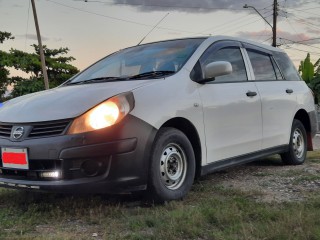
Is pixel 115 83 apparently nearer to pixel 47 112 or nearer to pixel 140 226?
pixel 47 112

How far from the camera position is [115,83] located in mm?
4371

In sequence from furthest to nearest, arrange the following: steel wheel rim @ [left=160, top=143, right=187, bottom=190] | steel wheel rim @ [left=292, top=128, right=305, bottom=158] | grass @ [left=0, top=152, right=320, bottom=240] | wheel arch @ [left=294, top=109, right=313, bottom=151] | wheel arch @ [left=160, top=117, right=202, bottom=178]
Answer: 1. wheel arch @ [left=294, top=109, right=313, bottom=151]
2. steel wheel rim @ [left=292, top=128, right=305, bottom=158]
3. wheel arch @ [left=160, top=117, right=202, bottom=178]
4. steel wheel rim @ [left=160, top=143, right=187, bottom=190]
5. grass @ [left=0, top=152, right=320, bottom=240]

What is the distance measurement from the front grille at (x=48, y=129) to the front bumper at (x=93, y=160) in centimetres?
6

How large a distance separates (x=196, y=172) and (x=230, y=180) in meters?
1.05

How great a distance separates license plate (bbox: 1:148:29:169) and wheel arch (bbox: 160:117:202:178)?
4.46 feet

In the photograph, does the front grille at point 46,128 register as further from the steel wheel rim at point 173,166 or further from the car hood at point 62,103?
the steel wheel rim at point 173,166

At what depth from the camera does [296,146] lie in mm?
6871

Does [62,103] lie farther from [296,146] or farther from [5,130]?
[296,146]

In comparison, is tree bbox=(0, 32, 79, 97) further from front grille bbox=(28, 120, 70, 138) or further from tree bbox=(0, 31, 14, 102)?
front grille bbox=(28, 120, 70, 138)

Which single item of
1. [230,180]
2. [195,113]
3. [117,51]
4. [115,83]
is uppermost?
[117,51]

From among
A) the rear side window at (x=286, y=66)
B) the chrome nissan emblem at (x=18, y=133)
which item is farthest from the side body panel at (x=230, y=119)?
the chrome nissan emblem at (x=18, y=133)

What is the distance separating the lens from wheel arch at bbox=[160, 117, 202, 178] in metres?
4.40

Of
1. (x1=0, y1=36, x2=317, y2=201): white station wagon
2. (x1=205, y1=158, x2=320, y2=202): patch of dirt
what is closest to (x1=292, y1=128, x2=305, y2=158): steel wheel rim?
(x1=205, y1=158, x2=320, y2=202): patch of dirt

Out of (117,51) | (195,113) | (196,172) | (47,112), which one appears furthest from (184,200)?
(117,51)
